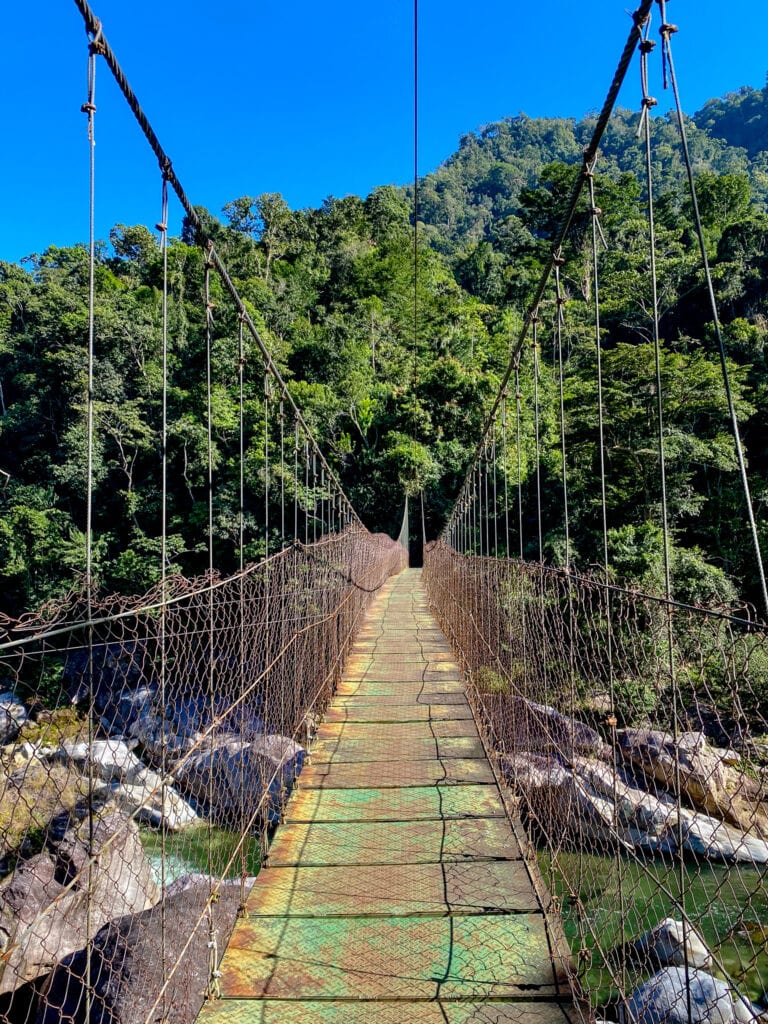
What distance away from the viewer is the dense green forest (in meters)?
11.6

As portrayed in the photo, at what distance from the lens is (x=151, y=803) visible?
337cm

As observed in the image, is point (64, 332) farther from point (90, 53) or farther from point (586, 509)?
point (90, 53)

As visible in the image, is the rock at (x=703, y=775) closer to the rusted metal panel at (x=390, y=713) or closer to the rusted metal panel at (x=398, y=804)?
the rusted metal panel at (x=398, y=804)

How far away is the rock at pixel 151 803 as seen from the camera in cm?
113

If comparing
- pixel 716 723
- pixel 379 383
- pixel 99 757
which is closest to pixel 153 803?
pixel 99 757

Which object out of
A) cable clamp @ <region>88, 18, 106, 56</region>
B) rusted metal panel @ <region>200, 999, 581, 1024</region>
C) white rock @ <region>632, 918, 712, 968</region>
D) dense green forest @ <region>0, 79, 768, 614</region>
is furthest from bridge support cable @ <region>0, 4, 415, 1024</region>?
dense green forest @ <region>0, 79, 768, 614</region>

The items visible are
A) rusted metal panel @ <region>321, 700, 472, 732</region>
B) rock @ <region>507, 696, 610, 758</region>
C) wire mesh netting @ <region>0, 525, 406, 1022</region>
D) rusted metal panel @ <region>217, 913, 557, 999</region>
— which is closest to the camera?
wire mesh netting @ <region>0, 525, 406, 1022</region>

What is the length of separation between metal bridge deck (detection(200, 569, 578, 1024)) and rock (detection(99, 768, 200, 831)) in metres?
0.40

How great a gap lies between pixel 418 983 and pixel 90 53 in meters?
1.97

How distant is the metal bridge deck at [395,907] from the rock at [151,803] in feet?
1.30

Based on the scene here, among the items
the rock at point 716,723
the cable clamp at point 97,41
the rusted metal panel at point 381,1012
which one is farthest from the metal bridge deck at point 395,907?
the cable clamp at point 97,41

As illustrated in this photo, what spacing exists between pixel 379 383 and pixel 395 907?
18016mm

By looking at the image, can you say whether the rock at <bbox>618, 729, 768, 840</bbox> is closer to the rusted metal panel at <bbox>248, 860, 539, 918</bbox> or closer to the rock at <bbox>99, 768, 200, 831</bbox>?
the rusted metal panel at <bbox>248, 860, 539, 918</bbox>

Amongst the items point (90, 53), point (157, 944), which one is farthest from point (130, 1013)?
point (90, 53)
